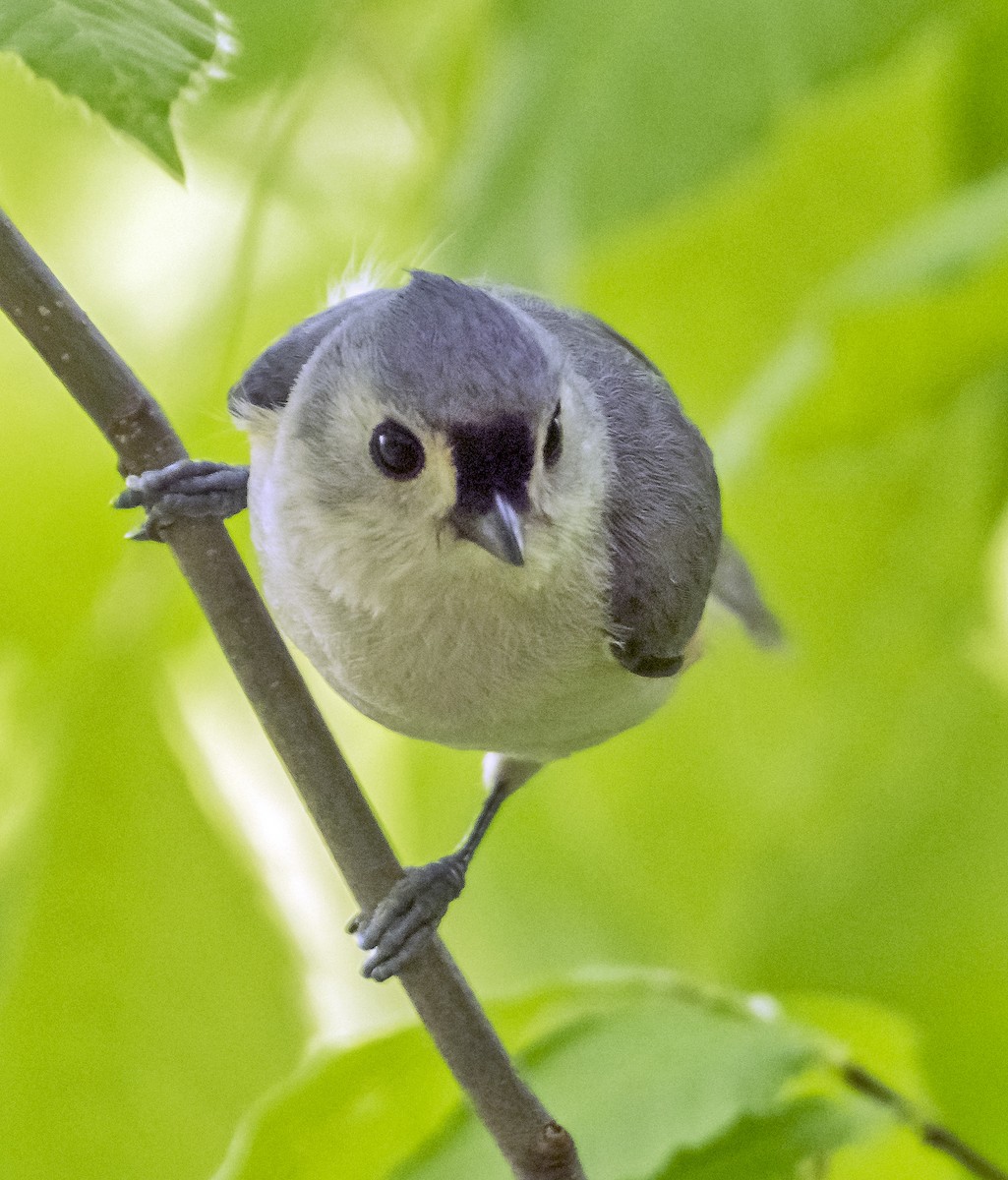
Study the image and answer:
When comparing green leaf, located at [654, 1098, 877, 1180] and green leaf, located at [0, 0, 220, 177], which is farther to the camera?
green leaf, located at [654, 1098, 877, 1180]

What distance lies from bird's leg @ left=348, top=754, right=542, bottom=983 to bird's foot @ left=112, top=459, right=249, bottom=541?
15 centimetres

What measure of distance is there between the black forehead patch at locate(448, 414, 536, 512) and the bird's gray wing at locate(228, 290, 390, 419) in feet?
0.43

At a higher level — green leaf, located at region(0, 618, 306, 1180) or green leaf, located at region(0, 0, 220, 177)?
green leaf, located at region(0, 0, 220, 177)

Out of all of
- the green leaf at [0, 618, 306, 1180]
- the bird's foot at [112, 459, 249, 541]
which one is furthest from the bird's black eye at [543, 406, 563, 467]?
the green leaf at [0, 618, 306, 1180]

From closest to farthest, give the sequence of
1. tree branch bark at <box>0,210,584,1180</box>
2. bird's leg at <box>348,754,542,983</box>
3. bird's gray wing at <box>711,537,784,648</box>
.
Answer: tree branch bark at <box>0,210,584,1180</box>
bird's leg at <box>348,754,542,983</box>
bird's gray wing at <box>711,537,784,648</box>

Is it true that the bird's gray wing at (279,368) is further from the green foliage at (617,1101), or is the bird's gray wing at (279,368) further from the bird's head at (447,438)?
the green foliage at (617,1101)

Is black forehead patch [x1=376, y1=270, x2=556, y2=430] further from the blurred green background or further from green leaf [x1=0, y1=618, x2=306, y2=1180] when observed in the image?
green leaf [x1=0, y1=618, x2=306, y2=1180]

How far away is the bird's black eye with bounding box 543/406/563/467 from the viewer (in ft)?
1.59

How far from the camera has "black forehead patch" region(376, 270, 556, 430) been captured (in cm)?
46

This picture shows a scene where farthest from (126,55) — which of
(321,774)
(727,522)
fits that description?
(727,522)

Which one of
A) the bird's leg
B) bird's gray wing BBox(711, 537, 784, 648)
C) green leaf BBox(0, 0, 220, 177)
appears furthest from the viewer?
bird's gray wing BBox(711, 537, 784, 648)

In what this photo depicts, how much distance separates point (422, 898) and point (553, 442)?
0.21 metres

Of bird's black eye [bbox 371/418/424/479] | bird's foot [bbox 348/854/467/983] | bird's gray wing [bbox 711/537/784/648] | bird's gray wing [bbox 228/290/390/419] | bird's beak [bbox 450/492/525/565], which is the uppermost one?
bird's gray wing [bbox 228/290/390/419]

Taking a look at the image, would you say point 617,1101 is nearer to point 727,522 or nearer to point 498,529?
point 498,529
